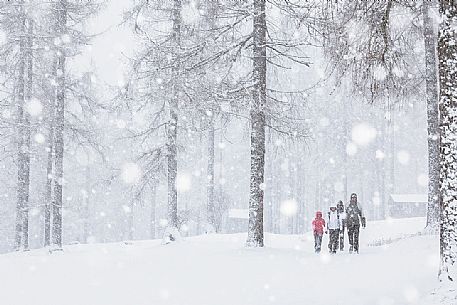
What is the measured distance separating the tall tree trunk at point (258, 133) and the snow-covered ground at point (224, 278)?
680 mm

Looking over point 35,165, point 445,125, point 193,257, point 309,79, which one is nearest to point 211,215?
point 193,257

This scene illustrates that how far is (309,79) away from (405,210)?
15.1 meters

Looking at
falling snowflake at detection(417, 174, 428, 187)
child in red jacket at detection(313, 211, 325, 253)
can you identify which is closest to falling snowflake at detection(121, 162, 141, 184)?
child in red jacket at detection(313, 211, 325, 253)

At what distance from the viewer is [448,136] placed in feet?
22.5

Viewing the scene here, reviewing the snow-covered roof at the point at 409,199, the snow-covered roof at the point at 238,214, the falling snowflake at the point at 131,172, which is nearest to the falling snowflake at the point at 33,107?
the falling snowflake at the point at 131,172

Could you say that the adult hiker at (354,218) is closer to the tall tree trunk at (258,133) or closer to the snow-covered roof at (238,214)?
the tall tree trunk at (258,133)

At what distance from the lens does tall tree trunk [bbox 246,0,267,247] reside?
1300cm

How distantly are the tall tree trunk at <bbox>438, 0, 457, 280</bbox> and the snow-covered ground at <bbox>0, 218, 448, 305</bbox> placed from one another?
2.38 ft

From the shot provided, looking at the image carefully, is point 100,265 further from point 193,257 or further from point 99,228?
point 99,228

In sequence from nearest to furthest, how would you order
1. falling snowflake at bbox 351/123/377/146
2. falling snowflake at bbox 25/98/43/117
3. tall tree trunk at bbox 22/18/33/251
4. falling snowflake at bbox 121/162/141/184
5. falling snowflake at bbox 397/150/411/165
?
falling snowflake at bbox 121/162/141/184 < tall tree trunk at bbox 22/18/33/251 < falling snowflake at bbox 25/98/43/117 < falling snowflake at bbox 351/123/377/146 < falling snowflake at bbox 397/150/411/165

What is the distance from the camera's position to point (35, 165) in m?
37.7

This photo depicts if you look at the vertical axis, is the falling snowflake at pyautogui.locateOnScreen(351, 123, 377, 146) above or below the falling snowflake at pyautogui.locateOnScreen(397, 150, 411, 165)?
above

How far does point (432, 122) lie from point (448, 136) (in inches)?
347

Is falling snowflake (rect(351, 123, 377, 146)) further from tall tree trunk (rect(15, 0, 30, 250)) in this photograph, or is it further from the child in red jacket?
tall tree trunk (rect(15, 0, 30, 250))
